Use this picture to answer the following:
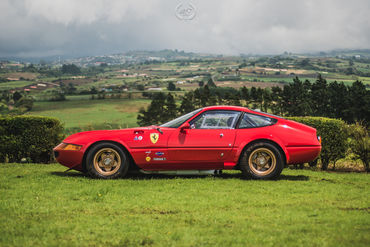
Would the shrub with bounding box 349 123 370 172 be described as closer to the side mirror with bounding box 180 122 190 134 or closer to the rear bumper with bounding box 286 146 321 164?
the rear bumper with bounding box 286 146 321 164

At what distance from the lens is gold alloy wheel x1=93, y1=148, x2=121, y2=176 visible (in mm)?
8680

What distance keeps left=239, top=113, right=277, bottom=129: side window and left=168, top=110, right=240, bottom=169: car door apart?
0.33 meters

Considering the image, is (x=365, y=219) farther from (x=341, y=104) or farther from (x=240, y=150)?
(x=341, y=104)

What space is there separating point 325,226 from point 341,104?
340 ft

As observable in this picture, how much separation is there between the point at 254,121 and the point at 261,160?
3.07 feet

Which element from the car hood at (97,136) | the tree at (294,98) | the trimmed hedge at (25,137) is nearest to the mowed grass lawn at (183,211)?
the car hood at (97,136)

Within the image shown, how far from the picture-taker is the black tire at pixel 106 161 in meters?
8.59

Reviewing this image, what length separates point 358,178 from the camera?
30.3ft

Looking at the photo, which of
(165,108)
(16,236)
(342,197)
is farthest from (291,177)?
(165,108)

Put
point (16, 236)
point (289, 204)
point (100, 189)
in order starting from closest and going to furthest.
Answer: point (16, 236) < point (289, 204) < point (100, 189)

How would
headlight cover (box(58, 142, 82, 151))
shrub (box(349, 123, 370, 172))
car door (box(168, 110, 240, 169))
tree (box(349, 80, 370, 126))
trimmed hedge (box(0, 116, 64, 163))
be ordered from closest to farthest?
car door (box(168, 110, 240, 169)) → headlight cover (box(58, 142, 82, 151)) → shrub (box(349, 123, 370, 172)) → trimmed hedge (box(0, 116, 64, 163)) → tree (box(349, 80, 370, 126))

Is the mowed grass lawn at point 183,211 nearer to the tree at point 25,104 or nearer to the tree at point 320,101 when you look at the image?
the tree at point 25,104

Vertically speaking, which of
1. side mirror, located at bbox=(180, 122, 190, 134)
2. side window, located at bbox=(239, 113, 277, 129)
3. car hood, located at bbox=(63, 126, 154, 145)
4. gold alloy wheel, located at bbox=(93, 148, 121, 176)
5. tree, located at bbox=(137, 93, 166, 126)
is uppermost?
side window, located at bbox=(239, 113, 277, 129)

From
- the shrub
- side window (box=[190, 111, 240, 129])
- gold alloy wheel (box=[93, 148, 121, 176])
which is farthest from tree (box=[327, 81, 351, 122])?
gold alloy wheel (box=[93, 148, 121, 176])
